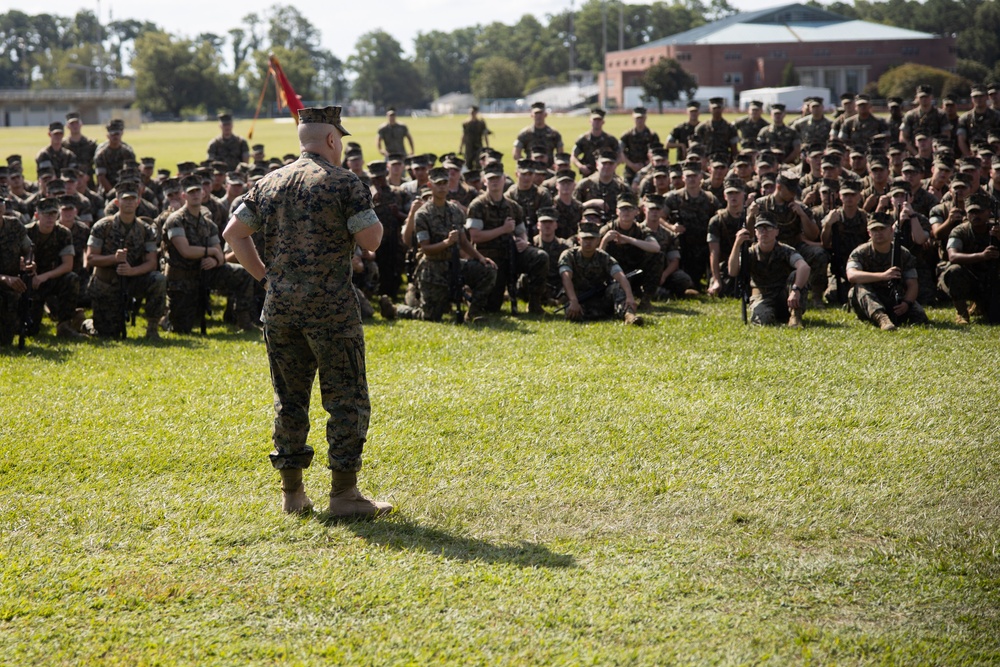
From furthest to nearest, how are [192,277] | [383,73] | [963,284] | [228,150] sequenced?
1. [383,73]
2. [228,150]
3. [192,277]
4. [963,284]

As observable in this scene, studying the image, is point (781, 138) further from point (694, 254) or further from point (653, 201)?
point (653, 201)

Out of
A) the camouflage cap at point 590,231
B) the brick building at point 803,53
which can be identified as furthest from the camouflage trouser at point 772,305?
the brick building at point 803,53

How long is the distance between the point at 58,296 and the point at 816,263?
8549 millimetres

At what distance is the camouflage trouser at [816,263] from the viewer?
1248 centimetres

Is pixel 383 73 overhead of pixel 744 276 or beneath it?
overhead

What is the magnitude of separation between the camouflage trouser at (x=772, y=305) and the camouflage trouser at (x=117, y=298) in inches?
255

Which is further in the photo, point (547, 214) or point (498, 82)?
point (498, 82)

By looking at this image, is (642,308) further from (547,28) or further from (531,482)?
Answer: (547,28)

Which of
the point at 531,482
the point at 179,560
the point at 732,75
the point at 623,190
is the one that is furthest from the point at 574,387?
the point at 732,75

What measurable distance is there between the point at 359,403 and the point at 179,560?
4.11 ft

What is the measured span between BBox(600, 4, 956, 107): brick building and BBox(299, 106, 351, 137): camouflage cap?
282 ft

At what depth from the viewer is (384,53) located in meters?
141

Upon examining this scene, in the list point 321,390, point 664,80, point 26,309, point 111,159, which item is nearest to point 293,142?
point 111,159

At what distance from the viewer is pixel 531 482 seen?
6848mm
